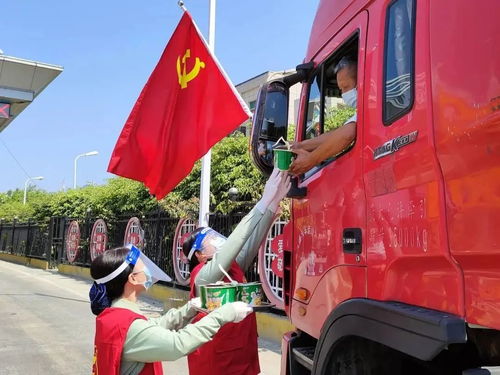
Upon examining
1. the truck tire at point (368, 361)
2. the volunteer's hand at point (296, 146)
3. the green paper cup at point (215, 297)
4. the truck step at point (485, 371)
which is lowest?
the truck tire at point (368, 361)

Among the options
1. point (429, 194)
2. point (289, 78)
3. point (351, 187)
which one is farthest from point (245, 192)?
point (429, 194)

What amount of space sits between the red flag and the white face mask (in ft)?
8.79

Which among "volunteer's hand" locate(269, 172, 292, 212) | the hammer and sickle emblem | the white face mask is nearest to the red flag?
the hammer and sickle emblem

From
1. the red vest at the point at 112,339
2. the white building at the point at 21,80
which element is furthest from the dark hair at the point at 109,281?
the white building at the point at 21,80

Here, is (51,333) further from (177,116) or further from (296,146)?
(296,146)

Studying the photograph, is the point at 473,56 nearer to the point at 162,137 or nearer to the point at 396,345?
the point at 396,345

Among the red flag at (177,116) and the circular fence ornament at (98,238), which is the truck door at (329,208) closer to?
the red flag at (177,116)

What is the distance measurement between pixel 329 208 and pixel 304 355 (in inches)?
33.1

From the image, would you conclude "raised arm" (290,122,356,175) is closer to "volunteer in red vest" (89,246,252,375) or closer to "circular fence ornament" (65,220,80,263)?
"volunteer in red vest" (89,246,252,375)

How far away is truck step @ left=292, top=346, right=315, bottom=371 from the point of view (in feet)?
8.28

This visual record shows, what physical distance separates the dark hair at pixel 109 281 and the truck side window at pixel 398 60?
1.40 metres

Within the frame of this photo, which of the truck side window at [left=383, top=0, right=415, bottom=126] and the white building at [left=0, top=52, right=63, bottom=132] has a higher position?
the white building at [left=0, top=52, right=63, bottom=132]

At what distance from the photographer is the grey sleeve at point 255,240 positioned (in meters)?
2.74

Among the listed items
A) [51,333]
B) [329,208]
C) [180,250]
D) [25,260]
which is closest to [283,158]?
[329,208]
